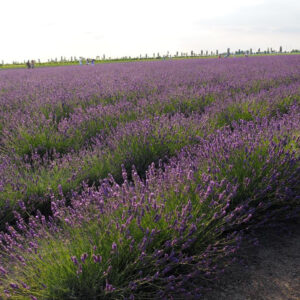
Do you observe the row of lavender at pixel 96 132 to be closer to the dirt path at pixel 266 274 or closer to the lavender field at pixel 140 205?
the lavender field at pixel 140 205

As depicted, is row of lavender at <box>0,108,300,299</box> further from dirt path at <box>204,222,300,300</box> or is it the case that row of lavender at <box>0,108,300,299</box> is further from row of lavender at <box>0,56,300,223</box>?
row of lavender at <box>0,56,300,223</box>

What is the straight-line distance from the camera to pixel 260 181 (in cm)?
225

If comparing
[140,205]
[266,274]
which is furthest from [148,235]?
[266,274]

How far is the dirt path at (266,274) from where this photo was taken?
1633mm

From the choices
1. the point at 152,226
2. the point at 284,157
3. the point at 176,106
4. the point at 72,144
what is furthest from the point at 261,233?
the point at 176,106

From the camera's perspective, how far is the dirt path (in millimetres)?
1633

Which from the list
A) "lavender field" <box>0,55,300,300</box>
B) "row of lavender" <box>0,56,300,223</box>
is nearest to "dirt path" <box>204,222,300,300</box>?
"lavender field" <box>0,55,300,300</box>

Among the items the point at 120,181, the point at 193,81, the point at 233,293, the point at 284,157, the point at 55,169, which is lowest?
the point at 233,293

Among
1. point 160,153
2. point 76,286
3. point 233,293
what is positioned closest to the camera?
point 76,286

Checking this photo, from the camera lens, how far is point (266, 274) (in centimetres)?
178

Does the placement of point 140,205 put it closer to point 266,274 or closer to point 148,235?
point 148,235

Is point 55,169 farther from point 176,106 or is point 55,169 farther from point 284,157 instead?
point 176,106

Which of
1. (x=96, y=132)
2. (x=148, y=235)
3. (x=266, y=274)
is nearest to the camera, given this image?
(x=148, y=235)

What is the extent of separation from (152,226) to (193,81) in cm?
643
